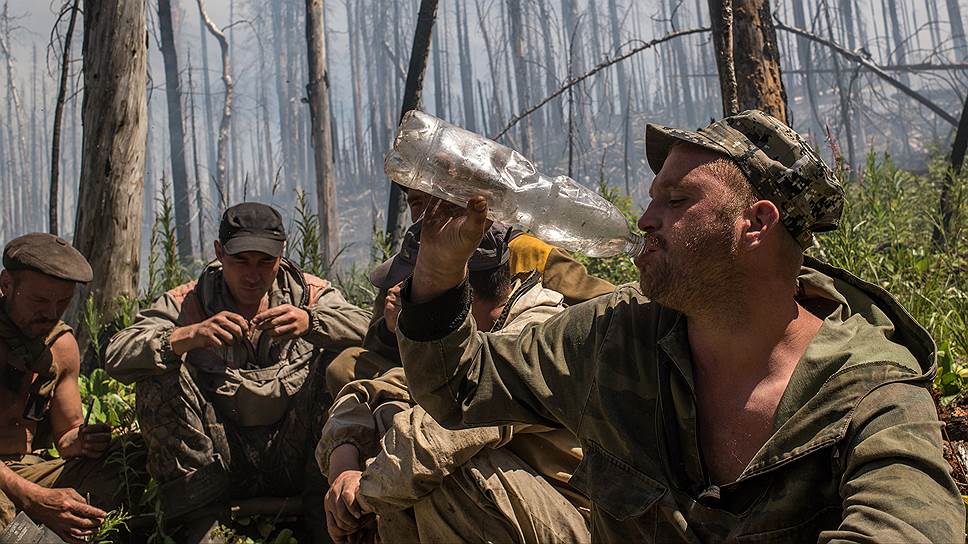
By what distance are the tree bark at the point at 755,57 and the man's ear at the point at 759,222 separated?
3669 millimetres

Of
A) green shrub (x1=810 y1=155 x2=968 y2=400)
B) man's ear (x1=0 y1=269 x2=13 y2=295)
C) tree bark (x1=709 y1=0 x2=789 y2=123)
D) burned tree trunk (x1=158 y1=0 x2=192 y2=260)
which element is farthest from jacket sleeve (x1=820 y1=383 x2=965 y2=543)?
burned tree trunk (x1=158 y1=0 x2=192 y2=260)

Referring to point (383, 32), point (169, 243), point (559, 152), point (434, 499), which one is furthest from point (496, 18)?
point (434, 499)

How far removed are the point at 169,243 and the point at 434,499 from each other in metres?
4.28

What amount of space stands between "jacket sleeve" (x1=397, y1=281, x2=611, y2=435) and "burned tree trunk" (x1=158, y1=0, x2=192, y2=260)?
13.5 meters

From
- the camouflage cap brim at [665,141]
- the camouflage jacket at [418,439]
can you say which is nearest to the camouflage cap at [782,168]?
the camouflage cap brim at [665,141]

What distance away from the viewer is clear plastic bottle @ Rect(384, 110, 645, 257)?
88.9 inches

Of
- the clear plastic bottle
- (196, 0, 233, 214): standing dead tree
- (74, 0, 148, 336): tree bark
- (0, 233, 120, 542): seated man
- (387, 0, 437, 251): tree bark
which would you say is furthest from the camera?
→ (196, 0, 233, 214): standing dead tree

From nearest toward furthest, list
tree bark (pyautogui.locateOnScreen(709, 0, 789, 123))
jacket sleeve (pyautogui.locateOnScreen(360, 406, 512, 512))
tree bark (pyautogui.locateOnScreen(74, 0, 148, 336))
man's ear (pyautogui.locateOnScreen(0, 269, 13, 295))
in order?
jacket sleeve (pyautogui.locateOnScreen(360, 406, 512, 512)) → man's ear (pyautogui.locateOnScreen(0, 269, 13, 295)) → tree bark (pyautogui.locateOnScreen(709, 0, 789, 123)) → tree bark (pyautogui.locateOnScreen(74, 0, 148, 336))

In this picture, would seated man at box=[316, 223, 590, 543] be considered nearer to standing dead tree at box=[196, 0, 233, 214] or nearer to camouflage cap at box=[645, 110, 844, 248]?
camouflage cap at box=[645, 110, 844, 248]

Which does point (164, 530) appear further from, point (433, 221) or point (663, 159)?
point (663, 159)

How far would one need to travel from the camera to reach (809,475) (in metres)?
1.79

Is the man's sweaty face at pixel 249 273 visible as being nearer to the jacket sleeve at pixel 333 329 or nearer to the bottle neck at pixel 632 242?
the jacket sleeve at pixel 333 329

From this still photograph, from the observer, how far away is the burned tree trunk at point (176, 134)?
20.0 meters

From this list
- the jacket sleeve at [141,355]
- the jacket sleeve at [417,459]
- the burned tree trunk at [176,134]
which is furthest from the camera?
the burned tree trunk at [176,134]
